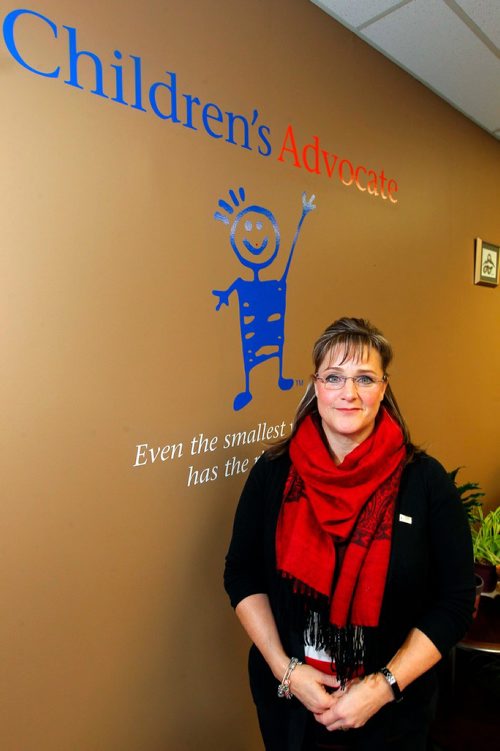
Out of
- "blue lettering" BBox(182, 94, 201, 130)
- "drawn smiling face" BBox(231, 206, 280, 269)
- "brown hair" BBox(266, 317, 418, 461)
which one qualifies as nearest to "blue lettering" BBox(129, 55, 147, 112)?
"blue lettering" BBox(182, 94, 201, 130)

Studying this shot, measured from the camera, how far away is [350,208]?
205 cm

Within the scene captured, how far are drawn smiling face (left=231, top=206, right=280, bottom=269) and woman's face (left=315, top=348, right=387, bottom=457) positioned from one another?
532 mm

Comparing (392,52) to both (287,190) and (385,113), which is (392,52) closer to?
(385,113)

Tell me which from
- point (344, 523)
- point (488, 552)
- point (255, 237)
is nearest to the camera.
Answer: point (344, 523)

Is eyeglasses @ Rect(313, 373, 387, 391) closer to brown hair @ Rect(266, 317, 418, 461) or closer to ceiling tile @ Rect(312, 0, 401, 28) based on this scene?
brown hair @ Rect(266, 317, 418, 461)

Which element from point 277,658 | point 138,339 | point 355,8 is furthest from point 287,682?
point 355,8

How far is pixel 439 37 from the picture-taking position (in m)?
2.10

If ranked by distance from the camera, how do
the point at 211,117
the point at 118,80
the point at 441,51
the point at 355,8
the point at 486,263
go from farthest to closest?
the point at 486,263 → the point at 441,51 → the point at 355,8 → the point at 211,117 → the point at 118,80

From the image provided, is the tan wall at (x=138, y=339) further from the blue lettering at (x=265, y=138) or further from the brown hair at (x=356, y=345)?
the brown hair at (x=356, y=345)

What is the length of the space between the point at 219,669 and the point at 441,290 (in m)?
1.99

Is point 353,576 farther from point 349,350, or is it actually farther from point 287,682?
point 349,350

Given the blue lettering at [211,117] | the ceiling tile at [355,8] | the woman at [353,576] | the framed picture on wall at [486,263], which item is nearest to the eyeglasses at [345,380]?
the woman at [353,576]

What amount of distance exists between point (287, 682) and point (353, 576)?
0.28m

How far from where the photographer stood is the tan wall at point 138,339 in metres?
1.22
